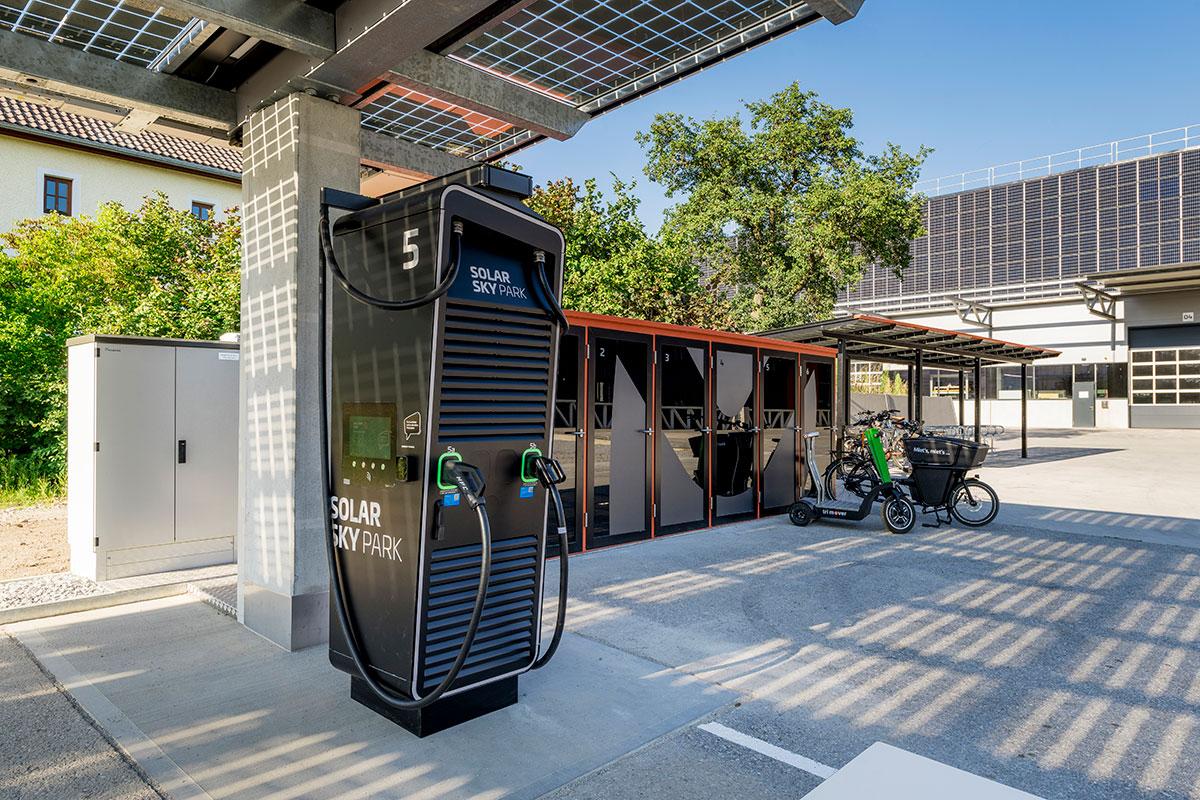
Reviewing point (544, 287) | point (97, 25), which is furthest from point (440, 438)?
point (97, 25)

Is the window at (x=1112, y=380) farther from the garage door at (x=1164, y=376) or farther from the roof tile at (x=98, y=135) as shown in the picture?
the roof tile at (x=98, y=135)

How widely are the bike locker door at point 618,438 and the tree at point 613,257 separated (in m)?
6.72

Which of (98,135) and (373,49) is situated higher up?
(98,135)

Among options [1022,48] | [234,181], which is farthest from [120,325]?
[1022,48]

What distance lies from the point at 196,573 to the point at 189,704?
2.71m

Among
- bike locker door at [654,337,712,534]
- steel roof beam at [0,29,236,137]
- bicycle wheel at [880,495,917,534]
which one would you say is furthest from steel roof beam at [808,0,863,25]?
bicycle wheel at [880,495,917,534]

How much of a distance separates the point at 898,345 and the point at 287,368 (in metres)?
11.7

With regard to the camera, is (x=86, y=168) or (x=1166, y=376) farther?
(x=1166, y=376)

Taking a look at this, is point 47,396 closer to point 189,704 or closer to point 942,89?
point 189,704

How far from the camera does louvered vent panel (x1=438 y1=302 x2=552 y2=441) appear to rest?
8.57 feet

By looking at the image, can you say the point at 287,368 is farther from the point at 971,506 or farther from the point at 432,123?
the point at 971,506

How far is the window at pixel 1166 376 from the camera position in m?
26.4

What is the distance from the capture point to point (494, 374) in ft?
9.07

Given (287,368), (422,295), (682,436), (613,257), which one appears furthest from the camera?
(613,257)
